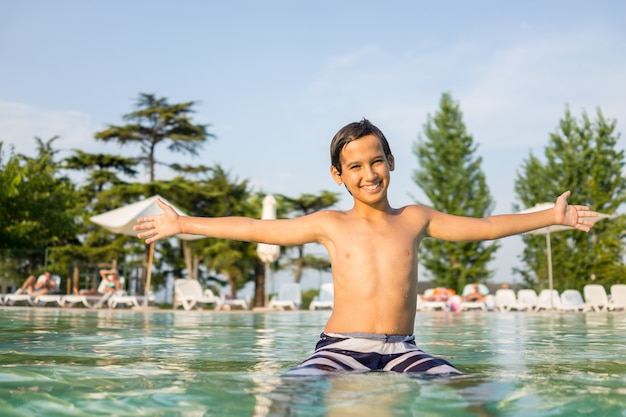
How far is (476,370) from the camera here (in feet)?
10.7

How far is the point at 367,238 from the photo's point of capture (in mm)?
3020

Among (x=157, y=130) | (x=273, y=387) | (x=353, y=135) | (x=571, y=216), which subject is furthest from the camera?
(x=157, y=130)

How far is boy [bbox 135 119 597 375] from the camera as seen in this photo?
2.84 meters

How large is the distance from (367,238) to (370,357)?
→ 0.57m

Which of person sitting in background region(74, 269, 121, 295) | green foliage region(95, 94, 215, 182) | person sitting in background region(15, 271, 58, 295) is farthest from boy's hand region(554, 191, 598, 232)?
green foliage region(95, 94, 215, 182)

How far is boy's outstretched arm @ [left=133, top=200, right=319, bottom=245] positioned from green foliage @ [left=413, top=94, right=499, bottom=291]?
25.5 metres

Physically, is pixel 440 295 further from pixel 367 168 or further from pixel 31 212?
pixel 367 168

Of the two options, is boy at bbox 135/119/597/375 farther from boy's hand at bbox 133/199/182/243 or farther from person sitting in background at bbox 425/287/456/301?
person sitting in background at bbox 425/287/456/301

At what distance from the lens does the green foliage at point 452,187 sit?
2831 centimetres

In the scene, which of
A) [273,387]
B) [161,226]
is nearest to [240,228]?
[161,226]

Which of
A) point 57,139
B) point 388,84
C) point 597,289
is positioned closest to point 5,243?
point 57,139

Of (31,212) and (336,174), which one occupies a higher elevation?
(31,212)

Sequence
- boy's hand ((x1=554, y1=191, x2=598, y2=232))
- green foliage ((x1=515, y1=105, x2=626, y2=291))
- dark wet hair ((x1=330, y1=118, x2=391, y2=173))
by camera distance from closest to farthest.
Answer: dark wet hair ((x1=330, y1=118, x2=391, y2=173)), boy's hand ((x1=554, y1=191, x2=598, y2=232)), green foliage ((x1=515, y1=105, x2=626, y2=291))

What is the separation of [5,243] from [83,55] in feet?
26.7
